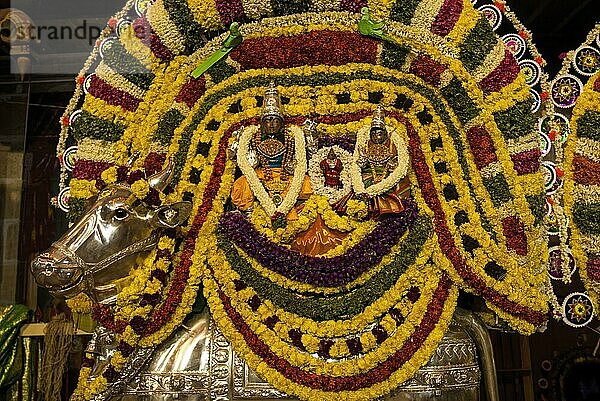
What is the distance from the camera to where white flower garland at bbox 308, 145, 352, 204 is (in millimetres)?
3311

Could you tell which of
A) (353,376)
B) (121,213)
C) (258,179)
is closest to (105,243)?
(121,213)

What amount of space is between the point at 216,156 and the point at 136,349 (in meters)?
1.17

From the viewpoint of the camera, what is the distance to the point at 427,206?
3.32 metres

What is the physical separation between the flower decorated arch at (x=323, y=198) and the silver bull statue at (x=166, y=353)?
3.7 inches

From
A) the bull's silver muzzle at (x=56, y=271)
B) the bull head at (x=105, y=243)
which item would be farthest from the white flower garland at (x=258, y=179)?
the bull's silver muzzle at (x=56, y=271)

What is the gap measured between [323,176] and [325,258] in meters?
0.50

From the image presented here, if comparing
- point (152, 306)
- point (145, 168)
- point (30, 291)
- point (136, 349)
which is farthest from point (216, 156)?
point (30, 291)

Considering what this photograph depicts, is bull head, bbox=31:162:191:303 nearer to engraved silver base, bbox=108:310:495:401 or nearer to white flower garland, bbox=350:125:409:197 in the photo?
engraved silver base, bbox=108:310:495:401

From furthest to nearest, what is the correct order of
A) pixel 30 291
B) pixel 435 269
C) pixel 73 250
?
pixel 30 291 → pixel 435 269 → pixel 73 250

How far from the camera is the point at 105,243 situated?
3.06m

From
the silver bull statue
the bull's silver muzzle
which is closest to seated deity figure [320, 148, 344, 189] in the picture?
the silver bull statue

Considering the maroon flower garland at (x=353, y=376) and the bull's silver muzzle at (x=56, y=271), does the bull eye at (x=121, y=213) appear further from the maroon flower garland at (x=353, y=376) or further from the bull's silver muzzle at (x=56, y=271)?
the maroon flower garland at (x=353, y=376)

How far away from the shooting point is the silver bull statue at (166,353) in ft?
10.1

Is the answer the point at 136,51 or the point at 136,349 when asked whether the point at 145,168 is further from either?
the point at 136,349
